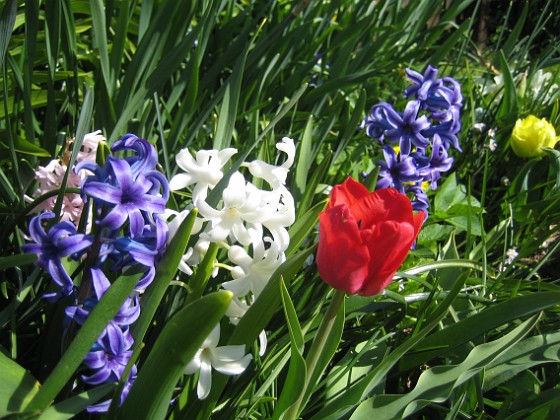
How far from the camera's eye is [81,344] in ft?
2.35

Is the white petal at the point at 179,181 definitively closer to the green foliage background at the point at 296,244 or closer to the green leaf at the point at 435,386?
the green foliage background at the point at 296,244

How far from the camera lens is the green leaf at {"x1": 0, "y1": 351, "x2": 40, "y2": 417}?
755 millimetres

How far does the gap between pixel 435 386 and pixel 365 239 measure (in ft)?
1.06

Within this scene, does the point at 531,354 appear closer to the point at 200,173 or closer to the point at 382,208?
the point at 382,208

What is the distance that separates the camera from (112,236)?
792 mm

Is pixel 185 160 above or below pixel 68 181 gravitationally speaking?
above

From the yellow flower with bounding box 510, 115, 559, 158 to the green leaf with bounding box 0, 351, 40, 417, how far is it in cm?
164

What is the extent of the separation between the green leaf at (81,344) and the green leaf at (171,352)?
62mm

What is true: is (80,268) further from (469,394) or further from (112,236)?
(469,394)

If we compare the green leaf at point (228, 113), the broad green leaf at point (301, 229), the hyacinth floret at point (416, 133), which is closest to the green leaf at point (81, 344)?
the broad green leaf at point (301, 229)

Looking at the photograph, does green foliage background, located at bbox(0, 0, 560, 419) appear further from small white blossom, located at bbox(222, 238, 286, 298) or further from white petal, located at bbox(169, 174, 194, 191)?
white petal, located at bbox(169, 174, 194, 191)

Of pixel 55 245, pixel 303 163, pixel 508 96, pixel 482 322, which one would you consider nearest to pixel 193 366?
pixel 55 245

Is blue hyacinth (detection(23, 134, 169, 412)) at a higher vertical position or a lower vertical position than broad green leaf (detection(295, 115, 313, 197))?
higher

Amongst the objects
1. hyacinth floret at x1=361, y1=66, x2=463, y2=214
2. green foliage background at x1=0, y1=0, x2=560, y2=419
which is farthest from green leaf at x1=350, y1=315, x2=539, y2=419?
hyacinth floret at x1=361, y1=66, x2=463, y2=214
